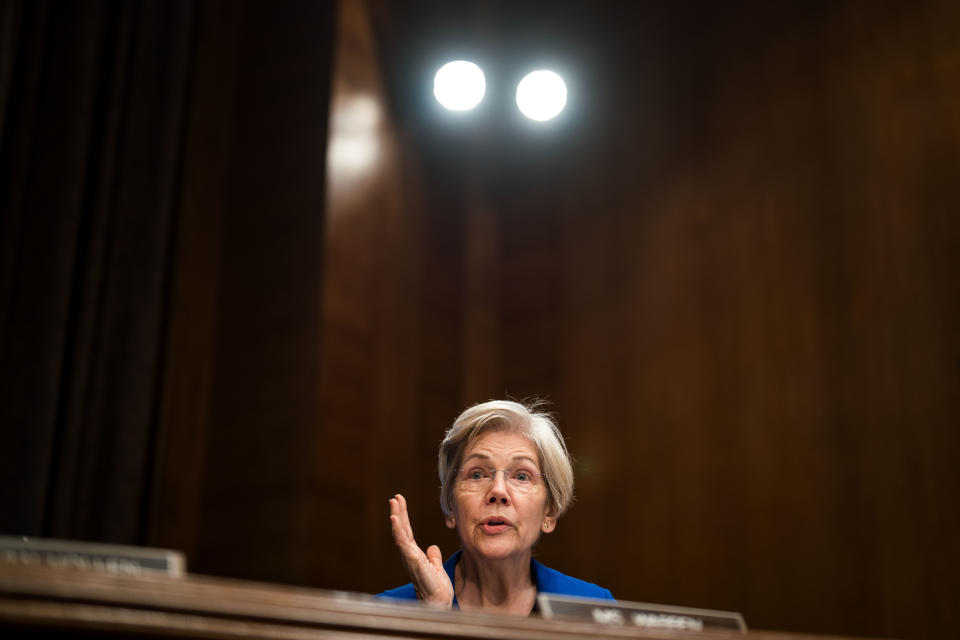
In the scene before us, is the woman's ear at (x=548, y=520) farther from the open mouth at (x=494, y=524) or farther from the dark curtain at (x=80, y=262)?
the dark curtain at (x=80, y=262)

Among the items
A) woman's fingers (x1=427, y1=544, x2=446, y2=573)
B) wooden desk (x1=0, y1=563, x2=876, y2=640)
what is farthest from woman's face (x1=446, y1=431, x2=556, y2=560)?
wooden desk (x1=0, y1=563, x2=876, y2=640)

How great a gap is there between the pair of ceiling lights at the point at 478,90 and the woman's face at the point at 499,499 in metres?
1.99

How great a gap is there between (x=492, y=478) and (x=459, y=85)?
6.89ft

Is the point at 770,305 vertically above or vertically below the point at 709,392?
above

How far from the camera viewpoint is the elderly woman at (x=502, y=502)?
1.95 m

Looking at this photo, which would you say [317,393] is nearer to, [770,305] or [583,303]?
[583,303]

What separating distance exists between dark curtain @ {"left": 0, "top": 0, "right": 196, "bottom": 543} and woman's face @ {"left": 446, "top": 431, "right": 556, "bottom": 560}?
127 centimetres

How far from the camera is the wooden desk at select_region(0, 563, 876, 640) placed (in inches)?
31.4

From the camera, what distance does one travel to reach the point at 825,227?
11.6 ft

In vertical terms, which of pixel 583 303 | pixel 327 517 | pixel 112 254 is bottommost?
pixel 327 517

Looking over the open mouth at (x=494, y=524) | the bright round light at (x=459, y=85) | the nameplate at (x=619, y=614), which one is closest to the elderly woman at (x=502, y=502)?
the open mouth at (x=494, y=524)

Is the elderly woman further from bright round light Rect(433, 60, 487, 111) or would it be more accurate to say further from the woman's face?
bright round light Rect(433, 60, 487, 111)

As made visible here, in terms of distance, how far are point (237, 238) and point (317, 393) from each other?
72 cm

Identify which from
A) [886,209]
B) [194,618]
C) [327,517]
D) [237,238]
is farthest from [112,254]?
[886,209]
